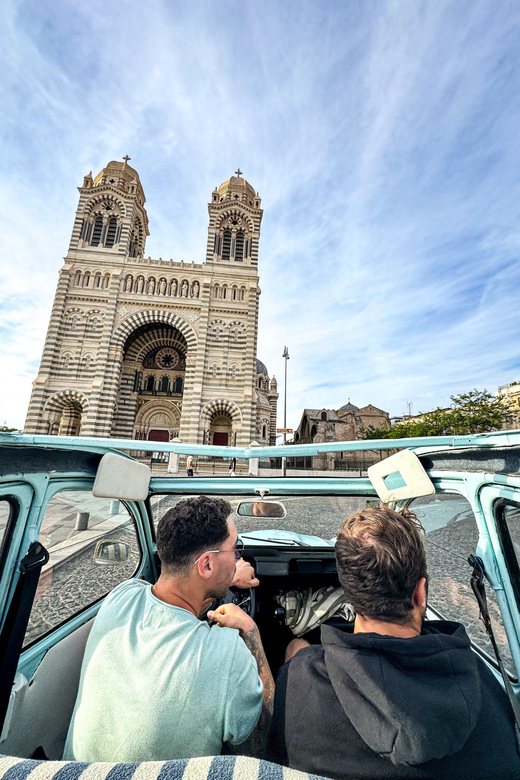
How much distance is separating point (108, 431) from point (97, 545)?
752 inches

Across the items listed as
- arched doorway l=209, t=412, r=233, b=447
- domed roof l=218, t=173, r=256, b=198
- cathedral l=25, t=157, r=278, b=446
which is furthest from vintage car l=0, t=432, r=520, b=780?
domed roof l=218, t=173, r=256, b=198

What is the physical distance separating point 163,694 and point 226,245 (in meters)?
26.6

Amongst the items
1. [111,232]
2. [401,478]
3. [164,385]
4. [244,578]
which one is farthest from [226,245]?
[244,578]

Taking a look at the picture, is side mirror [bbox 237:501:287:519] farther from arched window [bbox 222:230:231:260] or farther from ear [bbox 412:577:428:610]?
arched window [bbox 222:230:231:260]

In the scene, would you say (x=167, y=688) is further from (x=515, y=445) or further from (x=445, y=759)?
(x=515, y=445)

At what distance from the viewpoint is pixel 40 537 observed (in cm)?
162

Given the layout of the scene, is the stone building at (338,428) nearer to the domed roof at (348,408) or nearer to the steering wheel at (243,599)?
the domed roof at (348,408)

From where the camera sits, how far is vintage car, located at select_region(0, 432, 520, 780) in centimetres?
139

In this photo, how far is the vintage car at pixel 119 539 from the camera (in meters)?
1.39

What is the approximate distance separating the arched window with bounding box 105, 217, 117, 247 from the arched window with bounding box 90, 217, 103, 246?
1.74 ft

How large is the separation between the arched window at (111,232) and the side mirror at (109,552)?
84.8 feet

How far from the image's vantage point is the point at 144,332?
24031mm

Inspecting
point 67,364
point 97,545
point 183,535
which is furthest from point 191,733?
point 67,364

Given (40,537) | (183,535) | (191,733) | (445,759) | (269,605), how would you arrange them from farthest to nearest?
1. (269,605)
2. (40,537)
3. (183,535)
4. (191,733)
5. (445,759)
